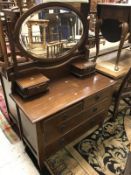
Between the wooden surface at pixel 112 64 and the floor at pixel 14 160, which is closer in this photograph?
the floor at pixel 14 160

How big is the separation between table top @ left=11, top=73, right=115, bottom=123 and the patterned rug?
61 cm

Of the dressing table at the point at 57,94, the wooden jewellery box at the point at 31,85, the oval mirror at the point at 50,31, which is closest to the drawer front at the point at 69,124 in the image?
the dressing table at the point at 57,94

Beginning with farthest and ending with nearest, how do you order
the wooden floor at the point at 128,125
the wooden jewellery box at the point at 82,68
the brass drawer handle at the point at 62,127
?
the wooden floor at the point at 128,125 → the wooden jewellery box at the point at 82,68 → the brass drawer handle at the point at 62,127

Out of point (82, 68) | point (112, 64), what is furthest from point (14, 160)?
point (112, 64)

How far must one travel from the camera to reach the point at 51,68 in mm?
1387

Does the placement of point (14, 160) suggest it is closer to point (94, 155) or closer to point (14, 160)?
point (14, 160)

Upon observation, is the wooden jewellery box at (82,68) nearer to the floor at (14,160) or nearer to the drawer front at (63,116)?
the drawer front at (63,116)

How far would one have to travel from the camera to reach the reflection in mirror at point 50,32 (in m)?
1.19

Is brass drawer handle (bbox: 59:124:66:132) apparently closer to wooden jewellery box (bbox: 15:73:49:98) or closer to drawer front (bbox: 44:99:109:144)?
drawer front (bbox: 44:99:109:144)

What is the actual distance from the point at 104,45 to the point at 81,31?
841 mm

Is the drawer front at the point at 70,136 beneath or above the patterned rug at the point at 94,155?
above

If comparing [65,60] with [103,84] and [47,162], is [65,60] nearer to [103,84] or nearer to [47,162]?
[103,84]

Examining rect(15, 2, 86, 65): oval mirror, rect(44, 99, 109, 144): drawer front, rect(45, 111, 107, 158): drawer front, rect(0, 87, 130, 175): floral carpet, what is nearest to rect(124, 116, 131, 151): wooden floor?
rect(0, 87, 130, 175): floral carpet

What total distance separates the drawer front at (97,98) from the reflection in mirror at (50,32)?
0.46 metres
